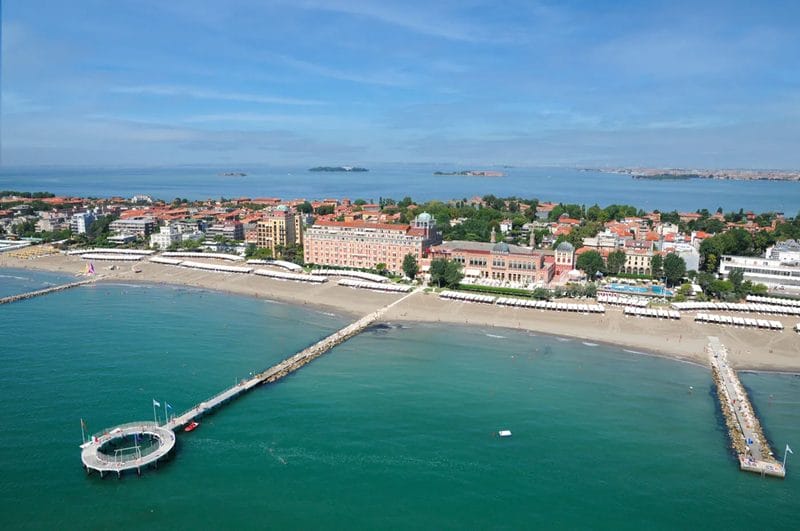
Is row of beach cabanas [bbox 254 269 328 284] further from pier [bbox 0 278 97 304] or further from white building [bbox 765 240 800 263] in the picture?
white building [bbox 765 240 800 263]

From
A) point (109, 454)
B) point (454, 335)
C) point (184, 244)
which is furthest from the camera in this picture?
point (184, 244)

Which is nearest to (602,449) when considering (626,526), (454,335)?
(626,526)

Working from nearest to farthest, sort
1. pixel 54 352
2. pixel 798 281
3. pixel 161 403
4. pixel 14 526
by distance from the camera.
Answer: pixel 14 526 < pixel 161 403 < pixel 54 352 < pixel 798 281

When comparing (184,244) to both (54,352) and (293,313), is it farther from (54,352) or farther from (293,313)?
(54,352)

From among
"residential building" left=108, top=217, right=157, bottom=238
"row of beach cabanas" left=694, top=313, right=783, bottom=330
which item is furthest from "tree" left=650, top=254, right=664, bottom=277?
"residential building" left=108, top=217, right=157, bottom=238

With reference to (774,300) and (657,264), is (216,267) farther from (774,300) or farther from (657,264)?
(774,300)

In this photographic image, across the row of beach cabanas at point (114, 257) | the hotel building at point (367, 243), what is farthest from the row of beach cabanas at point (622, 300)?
the row of beach cabanas at point (114, 257)

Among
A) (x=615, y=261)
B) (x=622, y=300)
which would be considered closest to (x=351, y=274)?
(x=622, y=300)
